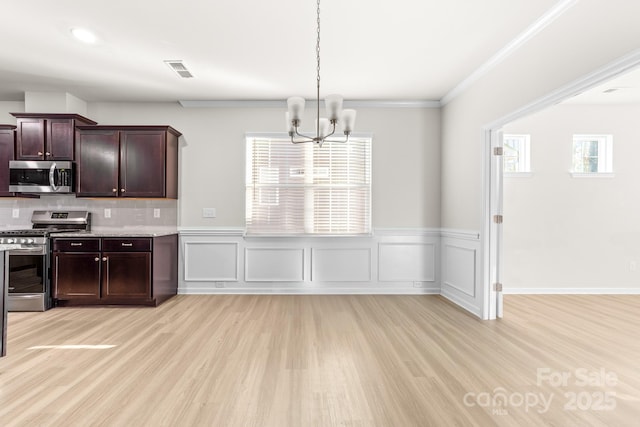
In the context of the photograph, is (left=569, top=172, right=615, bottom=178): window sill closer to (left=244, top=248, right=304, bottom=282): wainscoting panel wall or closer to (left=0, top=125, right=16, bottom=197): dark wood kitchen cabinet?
(left=244, top=248, right=304, bottom=282): wainscoting panel wall

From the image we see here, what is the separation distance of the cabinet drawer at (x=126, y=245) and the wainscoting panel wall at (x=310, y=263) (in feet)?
2.71

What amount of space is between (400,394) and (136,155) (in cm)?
418

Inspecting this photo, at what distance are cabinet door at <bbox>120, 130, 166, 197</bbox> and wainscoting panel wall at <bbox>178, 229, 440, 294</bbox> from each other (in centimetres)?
84

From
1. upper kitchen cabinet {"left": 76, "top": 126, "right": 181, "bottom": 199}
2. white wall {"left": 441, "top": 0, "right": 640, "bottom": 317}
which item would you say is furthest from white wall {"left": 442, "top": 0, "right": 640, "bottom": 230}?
upper kitchen cabinet {"left": 76, "top": 126, "right": 181, "bottom": 199}

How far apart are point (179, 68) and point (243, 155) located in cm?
144

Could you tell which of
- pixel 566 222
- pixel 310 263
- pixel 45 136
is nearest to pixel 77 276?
pixel 45 136

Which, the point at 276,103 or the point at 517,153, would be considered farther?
the point at 517,153

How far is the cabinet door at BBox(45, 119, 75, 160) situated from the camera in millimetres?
4465

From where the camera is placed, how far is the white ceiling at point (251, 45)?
279 centimetres

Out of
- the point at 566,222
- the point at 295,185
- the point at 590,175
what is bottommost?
the point at 566,222

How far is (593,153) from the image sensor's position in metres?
5.22

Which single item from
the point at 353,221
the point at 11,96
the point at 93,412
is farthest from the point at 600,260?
the point at 11,96

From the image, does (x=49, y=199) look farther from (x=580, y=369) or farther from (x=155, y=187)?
(x=580, y=369)

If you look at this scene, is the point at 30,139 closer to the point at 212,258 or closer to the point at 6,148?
the point at 6,148
